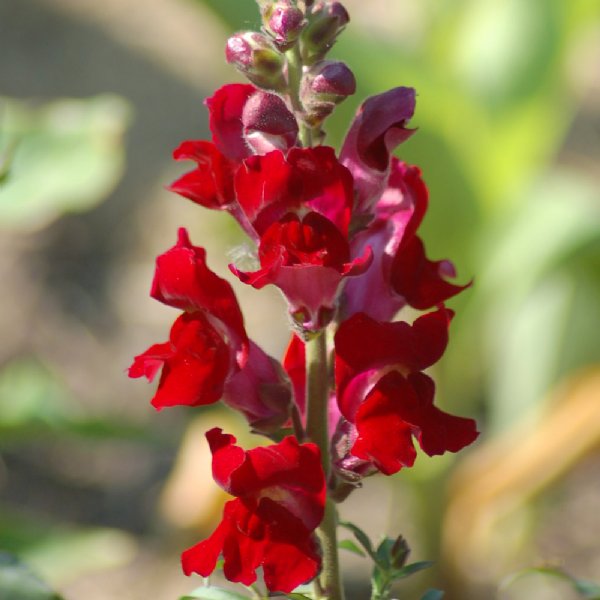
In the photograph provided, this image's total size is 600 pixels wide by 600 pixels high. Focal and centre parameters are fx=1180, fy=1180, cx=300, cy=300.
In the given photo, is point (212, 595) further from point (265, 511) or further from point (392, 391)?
point (392, 391)

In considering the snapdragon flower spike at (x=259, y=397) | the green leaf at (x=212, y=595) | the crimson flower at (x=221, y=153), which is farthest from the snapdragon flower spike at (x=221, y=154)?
the green leaf at (x=212, y=595)

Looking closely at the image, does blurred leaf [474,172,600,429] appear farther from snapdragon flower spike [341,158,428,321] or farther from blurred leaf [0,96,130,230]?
snapdragon flower spike [341,158,428,321]

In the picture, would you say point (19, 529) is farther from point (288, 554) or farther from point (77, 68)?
point (77, 68)

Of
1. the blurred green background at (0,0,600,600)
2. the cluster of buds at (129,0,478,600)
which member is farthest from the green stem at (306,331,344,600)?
the blurred green background at (0,0,600,600)

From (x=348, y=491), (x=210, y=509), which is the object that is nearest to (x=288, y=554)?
(x=348, y=491)

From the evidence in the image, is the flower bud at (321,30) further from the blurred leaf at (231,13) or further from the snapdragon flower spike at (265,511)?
the blurred leaf at (231,13)

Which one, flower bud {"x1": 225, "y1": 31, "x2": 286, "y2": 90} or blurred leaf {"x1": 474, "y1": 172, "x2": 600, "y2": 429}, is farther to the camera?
blurred leaf {"x1": 474, "y1": 172, "x2": 600, "y2": 429}

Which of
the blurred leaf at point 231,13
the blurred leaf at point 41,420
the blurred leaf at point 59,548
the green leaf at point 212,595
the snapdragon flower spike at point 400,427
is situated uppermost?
the blurred leaf at point 231,13
